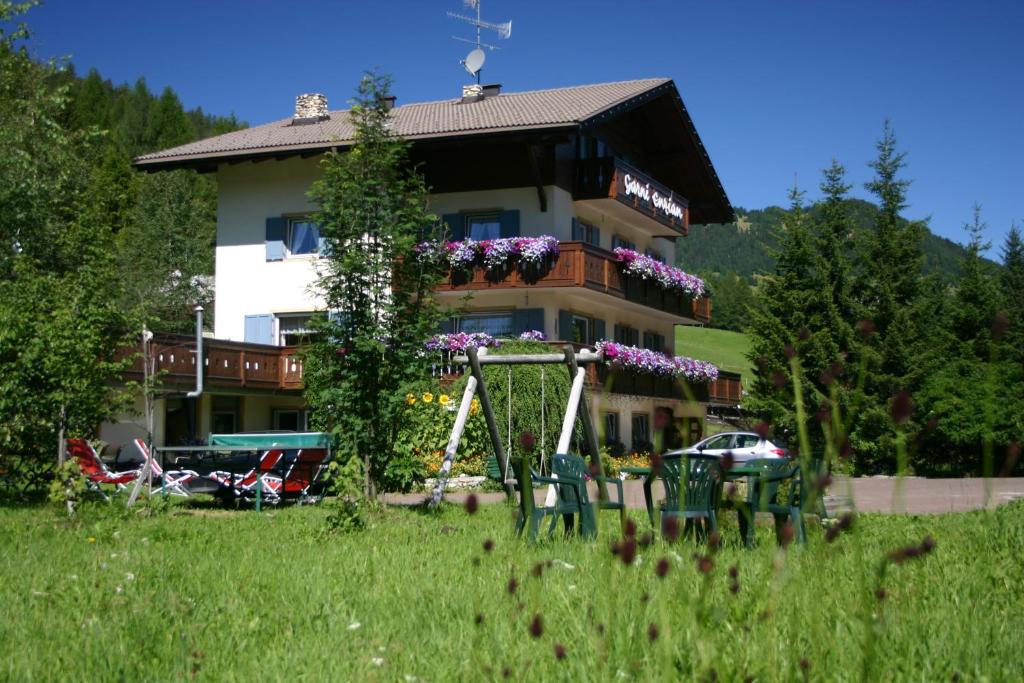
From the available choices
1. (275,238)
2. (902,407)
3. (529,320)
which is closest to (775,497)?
(902,407)

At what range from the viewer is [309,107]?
33375 mm

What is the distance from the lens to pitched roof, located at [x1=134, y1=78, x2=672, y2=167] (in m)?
26.9

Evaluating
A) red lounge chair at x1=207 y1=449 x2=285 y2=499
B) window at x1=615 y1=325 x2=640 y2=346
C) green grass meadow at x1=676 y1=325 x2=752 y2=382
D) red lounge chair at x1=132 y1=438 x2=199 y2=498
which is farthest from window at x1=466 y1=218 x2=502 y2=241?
green grass meadow at x1=676 y1=325 x2=752 y2=382

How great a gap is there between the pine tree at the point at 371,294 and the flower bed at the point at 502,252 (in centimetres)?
1301

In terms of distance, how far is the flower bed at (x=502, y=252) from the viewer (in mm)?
26125

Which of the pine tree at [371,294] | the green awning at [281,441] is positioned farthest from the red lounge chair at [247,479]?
the pine tree at [371,294]

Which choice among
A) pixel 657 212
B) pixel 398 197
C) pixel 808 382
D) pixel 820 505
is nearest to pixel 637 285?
pixel 657 212

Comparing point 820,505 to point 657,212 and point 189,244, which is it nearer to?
point 657,212

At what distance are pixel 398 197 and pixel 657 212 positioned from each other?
64.5 feet

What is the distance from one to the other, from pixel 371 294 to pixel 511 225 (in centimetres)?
1510

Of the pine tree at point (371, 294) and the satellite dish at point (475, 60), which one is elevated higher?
the satellite dish at point (475, 60)

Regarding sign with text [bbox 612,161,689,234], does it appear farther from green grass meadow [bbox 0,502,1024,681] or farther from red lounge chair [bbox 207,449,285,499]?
green grass meadow [bbox 0,502,1024,681]

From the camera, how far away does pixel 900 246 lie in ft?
108

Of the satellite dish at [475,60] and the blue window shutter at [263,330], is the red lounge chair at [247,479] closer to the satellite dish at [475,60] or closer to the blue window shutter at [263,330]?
the blue window shutter at [263,330]
